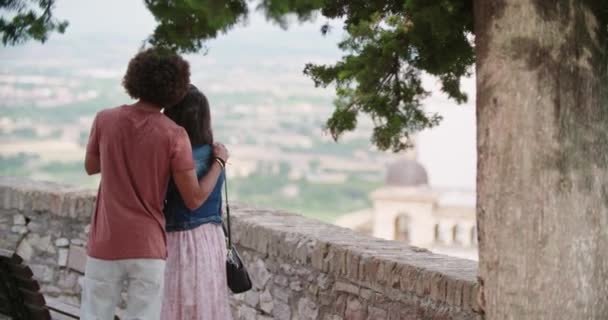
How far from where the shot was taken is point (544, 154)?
3424 millimetres

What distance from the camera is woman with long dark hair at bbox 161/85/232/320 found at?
4074mm

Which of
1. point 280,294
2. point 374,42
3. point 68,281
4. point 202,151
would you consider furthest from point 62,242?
point 202,151

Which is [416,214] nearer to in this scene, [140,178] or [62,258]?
[62,258]

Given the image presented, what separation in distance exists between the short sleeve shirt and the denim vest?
22 centimetres

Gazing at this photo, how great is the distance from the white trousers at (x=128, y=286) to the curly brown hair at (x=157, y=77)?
1.85 ft

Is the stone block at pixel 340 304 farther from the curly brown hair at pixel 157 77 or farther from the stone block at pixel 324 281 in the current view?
the curly brown hair at pixel 157 77

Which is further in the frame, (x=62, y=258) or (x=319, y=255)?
(x=62, y=258)

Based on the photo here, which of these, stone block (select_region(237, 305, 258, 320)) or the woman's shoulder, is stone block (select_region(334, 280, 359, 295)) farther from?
the woman's shoulder

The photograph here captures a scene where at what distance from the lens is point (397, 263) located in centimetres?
446

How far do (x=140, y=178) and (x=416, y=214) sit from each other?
30.9m

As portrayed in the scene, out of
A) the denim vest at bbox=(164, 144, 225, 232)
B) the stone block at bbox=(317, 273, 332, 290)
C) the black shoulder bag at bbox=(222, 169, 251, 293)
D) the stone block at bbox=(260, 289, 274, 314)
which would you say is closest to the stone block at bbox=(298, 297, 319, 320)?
the stone block at bbox=(317, 273, 332, 290)

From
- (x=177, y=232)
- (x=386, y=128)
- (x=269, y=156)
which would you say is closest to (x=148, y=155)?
(x=177, y=232)

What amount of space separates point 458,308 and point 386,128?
1242mm

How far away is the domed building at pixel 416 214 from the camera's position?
3400 centimetres
